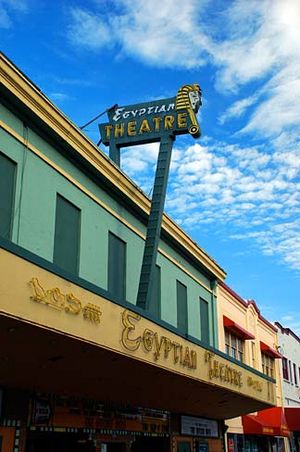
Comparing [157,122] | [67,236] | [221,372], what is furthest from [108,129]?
[221,372]

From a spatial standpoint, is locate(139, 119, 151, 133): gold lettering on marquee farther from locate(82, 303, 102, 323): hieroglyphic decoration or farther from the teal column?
locate(82, 303, 102, 323): hieroglyphic decoration

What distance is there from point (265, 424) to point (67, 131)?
1633 cm

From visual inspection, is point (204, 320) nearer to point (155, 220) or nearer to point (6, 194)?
point (155, 220)

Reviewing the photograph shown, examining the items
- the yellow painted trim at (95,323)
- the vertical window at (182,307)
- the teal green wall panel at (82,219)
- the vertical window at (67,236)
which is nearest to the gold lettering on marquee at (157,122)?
the teal green wall panel at (82,219)

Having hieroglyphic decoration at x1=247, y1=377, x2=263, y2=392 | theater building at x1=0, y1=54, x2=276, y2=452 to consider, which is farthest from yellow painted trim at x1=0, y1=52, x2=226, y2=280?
hieroglyphic decoration at x1=247, y1=377, x2=263, y2=392

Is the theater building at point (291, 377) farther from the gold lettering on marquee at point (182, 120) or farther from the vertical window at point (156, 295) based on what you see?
the gold lettering on marquee at point (182, 120)

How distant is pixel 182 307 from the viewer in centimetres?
2038

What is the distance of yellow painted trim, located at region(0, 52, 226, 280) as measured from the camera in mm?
11828

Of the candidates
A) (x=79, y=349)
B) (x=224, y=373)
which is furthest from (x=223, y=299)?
(x=79, y=349)

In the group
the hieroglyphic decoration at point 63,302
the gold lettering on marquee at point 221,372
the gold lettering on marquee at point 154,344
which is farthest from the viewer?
the gold lettering on marquee at point 221,372

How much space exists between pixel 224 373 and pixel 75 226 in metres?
5.61

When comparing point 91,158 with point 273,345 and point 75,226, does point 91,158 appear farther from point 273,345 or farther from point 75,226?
point 273,345

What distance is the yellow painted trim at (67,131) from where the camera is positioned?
11.8m

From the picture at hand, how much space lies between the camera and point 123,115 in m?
18.4
